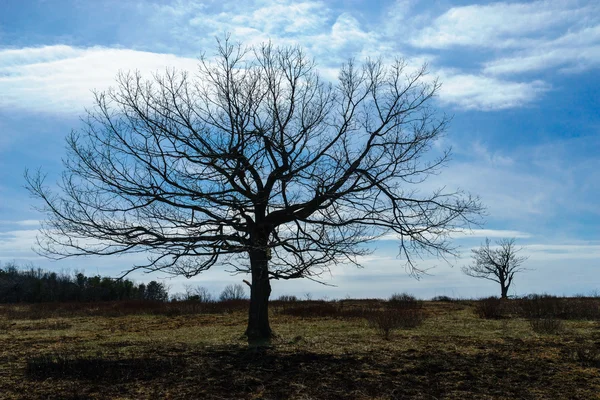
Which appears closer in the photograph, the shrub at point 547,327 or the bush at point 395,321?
the shrub at point 547,327

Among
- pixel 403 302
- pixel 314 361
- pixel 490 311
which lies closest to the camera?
pixel 314 361

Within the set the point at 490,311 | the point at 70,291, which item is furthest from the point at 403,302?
the point at 70,291

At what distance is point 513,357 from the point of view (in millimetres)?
10523

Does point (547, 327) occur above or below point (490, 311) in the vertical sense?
below

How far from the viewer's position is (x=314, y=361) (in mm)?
10336

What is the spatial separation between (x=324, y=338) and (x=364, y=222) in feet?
10.2

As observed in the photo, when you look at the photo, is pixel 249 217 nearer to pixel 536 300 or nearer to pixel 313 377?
pixel 313 377

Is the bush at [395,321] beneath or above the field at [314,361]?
above

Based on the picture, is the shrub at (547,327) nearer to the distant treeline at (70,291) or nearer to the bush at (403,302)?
the bush at (403,302)

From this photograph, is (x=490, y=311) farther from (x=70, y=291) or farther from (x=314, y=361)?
(x=70, y=291)

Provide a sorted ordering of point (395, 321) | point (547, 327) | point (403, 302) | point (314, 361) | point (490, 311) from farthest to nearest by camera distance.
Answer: point (403, 302), point (490, 311), point (395, 321), point (547, 327), point (314, 361)

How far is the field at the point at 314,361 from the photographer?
320 inches

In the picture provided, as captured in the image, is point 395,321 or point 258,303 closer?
point 258,303

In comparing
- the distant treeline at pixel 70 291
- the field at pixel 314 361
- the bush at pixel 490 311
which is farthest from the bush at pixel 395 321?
the distant treeline at pixel 70 291
